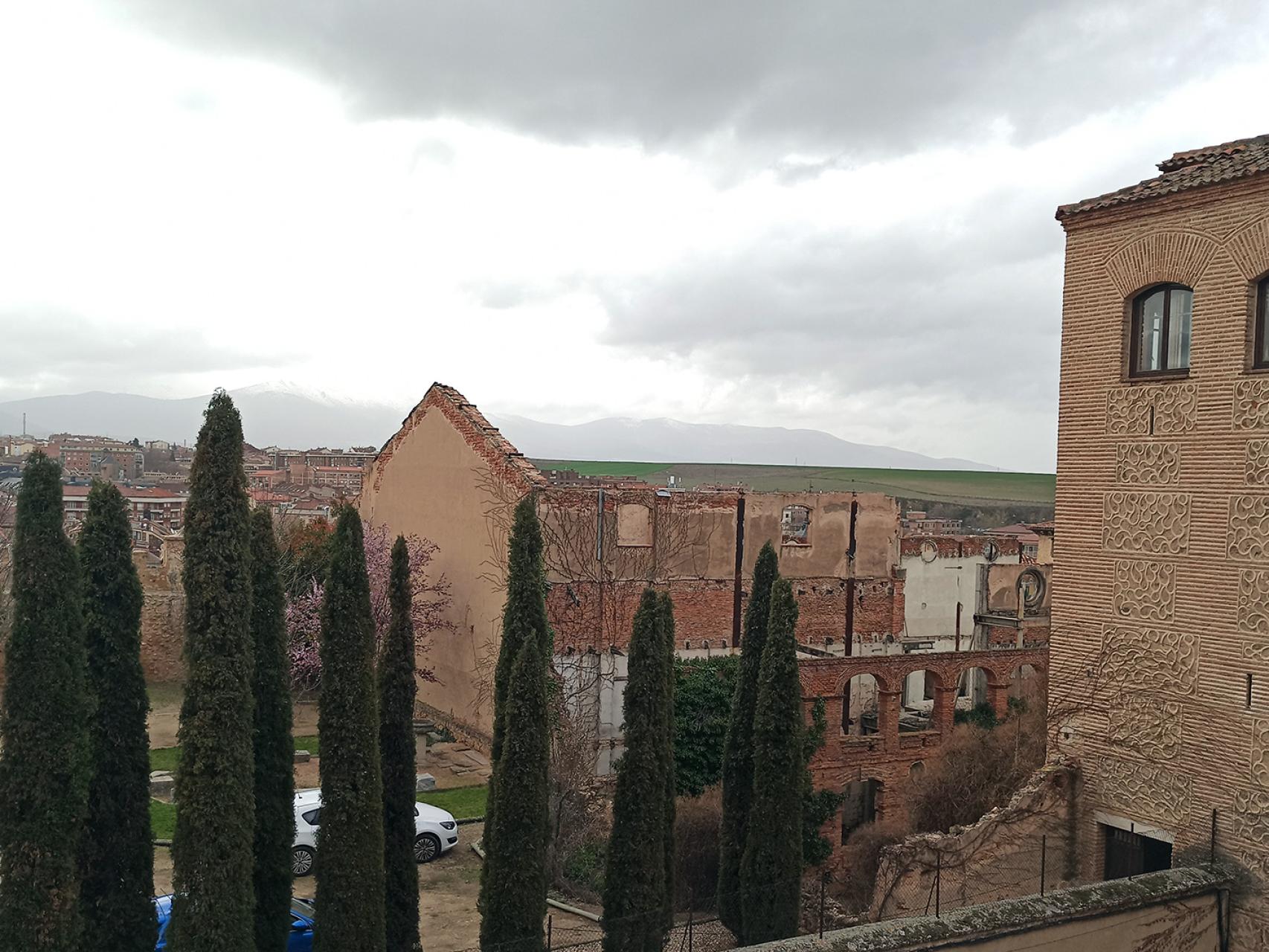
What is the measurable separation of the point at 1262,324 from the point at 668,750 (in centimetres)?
858

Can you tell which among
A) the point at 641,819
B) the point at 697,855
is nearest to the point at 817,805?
the point at 697,855

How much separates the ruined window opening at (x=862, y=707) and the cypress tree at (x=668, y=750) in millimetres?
11889

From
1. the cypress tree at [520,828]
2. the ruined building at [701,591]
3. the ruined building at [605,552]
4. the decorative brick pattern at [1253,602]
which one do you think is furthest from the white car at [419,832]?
the decorative brick pattern at [1253,602]

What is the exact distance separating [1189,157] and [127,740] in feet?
47.6

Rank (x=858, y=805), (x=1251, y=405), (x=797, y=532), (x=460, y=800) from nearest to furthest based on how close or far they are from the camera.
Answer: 1. (x=1251, y=405)
2. (x=460, y=800)
3. (x=858, y=805)
4. (x=797, y=532)

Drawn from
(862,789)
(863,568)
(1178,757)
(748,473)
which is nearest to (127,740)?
(1178,757)

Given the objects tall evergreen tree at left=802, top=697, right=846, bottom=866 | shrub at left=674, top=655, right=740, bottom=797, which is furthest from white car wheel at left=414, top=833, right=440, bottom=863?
tall evergreen tree at left=802, top=697, right=846, bottom=866

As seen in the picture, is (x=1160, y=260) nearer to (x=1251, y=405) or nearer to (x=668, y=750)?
(x=1251, y=405)

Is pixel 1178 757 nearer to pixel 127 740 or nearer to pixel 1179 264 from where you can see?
pixel 1179 264

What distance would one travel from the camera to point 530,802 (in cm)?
1161

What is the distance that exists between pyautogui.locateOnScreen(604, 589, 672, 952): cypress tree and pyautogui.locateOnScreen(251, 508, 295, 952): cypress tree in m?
3.81

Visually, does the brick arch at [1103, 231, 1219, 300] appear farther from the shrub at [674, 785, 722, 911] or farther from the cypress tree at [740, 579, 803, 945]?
the shrub at [674, 785, 722, 911]

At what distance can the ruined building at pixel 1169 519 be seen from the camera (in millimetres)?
11281

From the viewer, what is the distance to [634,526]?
25094 millimetres
